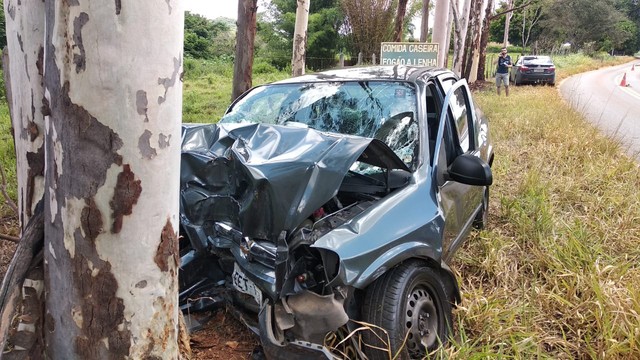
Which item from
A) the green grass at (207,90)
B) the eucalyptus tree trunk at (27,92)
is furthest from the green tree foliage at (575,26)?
the eucalyptus tree trunk at (27,92)

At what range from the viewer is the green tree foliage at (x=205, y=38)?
3466 centimetres

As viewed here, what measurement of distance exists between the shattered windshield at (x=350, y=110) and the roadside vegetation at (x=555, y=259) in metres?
1.17

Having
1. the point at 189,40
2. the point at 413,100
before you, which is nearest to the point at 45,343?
the point at 413,100

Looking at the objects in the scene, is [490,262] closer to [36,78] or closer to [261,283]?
[261,283]

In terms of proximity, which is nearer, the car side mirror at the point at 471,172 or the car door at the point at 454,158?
the car side mirror at the point at 471,172

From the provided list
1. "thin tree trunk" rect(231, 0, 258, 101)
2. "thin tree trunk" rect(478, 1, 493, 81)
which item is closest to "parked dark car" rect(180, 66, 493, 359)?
"thin tree trunk" rect(231, 0, 258, 101)

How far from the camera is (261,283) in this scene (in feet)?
7.76

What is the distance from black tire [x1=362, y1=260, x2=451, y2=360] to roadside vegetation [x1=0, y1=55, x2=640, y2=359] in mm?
131

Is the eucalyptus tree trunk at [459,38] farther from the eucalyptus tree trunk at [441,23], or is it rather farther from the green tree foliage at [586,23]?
the green tree foliage at [586,23]

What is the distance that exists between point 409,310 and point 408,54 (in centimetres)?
726

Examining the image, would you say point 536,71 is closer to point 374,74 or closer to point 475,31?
point 475,31

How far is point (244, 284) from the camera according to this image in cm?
255

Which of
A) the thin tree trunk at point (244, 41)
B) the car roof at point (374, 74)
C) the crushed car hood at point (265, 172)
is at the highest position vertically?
the thin tree trunk at point (244, 41)

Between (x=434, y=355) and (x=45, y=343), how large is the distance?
183cm
